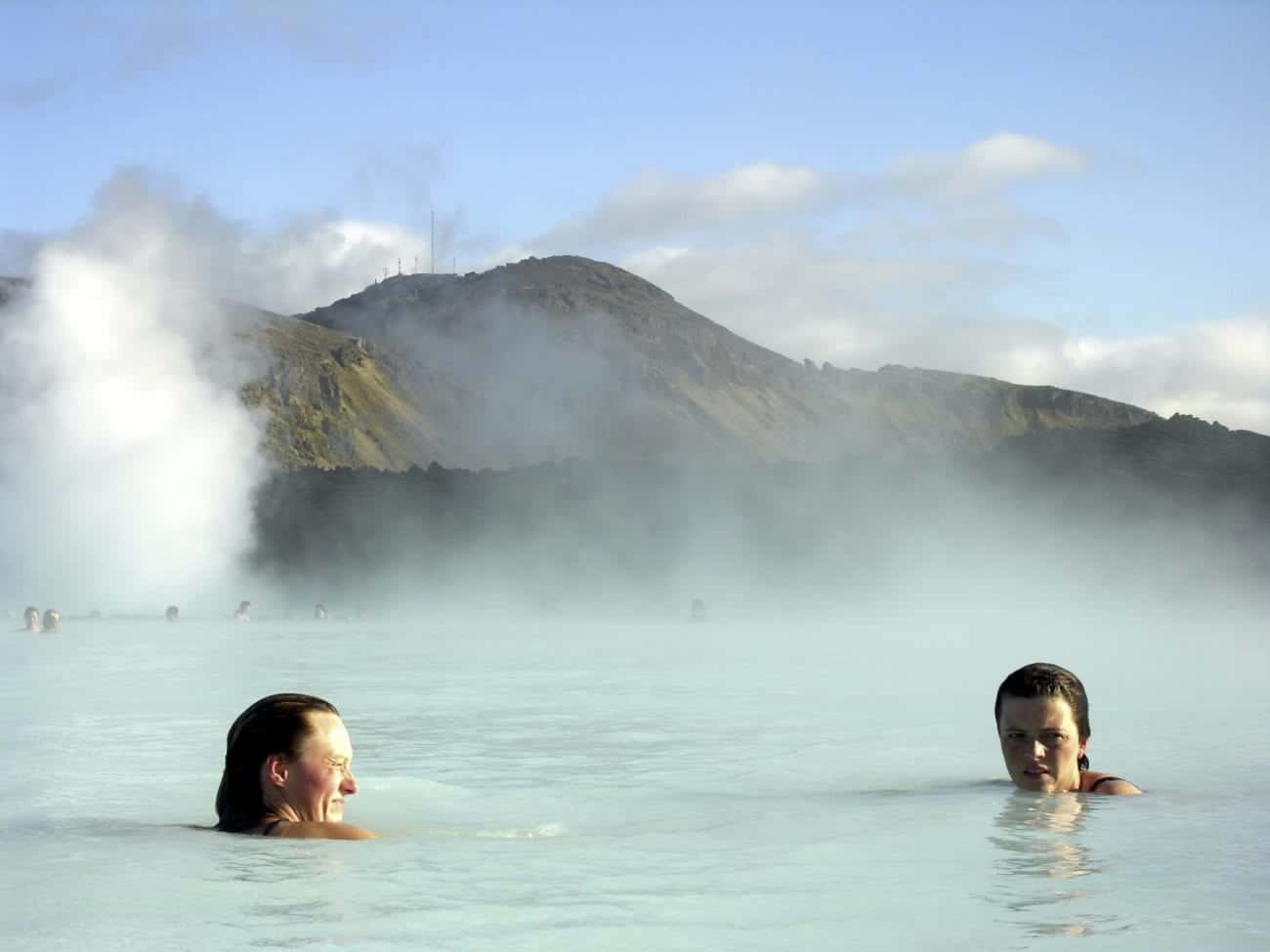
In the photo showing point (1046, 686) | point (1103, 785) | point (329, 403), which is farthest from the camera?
point (329, 403)

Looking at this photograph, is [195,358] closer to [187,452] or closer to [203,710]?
[187,452]

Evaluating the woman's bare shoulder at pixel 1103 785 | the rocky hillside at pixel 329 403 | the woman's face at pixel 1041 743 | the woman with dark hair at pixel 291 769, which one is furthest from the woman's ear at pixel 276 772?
the rocky hillside at pixel 329 403

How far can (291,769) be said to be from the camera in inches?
176

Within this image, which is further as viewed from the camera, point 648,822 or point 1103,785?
point 1103,785

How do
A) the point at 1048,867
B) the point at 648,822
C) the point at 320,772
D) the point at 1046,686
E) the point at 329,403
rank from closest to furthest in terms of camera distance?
the point at 1048,867, the point at 320,772, the point at 1046,686, the point at 648,822, the point at 329,403

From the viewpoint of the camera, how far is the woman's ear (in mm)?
4438

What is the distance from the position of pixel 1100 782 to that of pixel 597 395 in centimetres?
16878

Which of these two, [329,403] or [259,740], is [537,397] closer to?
[329,403]

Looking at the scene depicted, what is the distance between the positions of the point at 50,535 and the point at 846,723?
31750 mm

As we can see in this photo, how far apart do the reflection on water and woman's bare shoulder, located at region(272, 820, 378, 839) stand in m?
1.89

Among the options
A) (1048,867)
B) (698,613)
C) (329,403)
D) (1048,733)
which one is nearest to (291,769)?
(1048,867)

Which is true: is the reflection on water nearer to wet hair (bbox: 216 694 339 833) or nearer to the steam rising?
wet hair (bbox: 216 694 339 833)

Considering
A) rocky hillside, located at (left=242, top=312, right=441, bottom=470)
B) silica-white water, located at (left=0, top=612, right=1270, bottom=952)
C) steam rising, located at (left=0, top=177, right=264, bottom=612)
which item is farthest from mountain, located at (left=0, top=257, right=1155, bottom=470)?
silica-white water, located at (left=0, top=612, right=1270, bottom=952)

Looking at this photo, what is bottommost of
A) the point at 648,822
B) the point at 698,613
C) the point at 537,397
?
the point at 648,822
